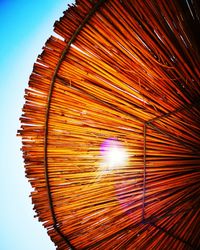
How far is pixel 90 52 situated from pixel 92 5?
1.45ft

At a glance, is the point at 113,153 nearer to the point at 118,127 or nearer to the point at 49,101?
the point at 118,127

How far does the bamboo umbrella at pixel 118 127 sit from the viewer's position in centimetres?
240

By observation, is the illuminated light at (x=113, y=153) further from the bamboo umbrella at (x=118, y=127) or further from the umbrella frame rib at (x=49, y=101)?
the umbrella frame rib at (x=49, y=101)

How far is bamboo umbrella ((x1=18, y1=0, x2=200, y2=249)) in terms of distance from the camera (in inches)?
94.5

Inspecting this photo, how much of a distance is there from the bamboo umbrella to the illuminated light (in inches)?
0.5

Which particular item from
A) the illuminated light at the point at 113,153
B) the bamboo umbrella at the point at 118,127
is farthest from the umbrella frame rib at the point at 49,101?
the illuminated light at the point at 113,153

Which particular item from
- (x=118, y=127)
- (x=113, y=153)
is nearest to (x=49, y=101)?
(x=118, y=127)

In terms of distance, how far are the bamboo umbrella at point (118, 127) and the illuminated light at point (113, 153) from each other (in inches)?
0.5

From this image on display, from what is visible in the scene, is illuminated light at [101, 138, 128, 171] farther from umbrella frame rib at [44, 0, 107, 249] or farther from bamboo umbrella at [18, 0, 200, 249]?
umbrella frame rib at [44, 0, 107, 249]

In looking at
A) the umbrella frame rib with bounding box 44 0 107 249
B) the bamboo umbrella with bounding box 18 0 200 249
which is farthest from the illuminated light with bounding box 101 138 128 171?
the umbrella frame rib with bounding box 44 0 107 249

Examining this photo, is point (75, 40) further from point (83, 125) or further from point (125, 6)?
point (83, 125)

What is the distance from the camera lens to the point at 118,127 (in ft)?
9.34

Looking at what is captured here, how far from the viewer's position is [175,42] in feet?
7.91

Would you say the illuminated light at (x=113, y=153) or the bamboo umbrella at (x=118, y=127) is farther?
the illuminated light at (x=113, y=153)
